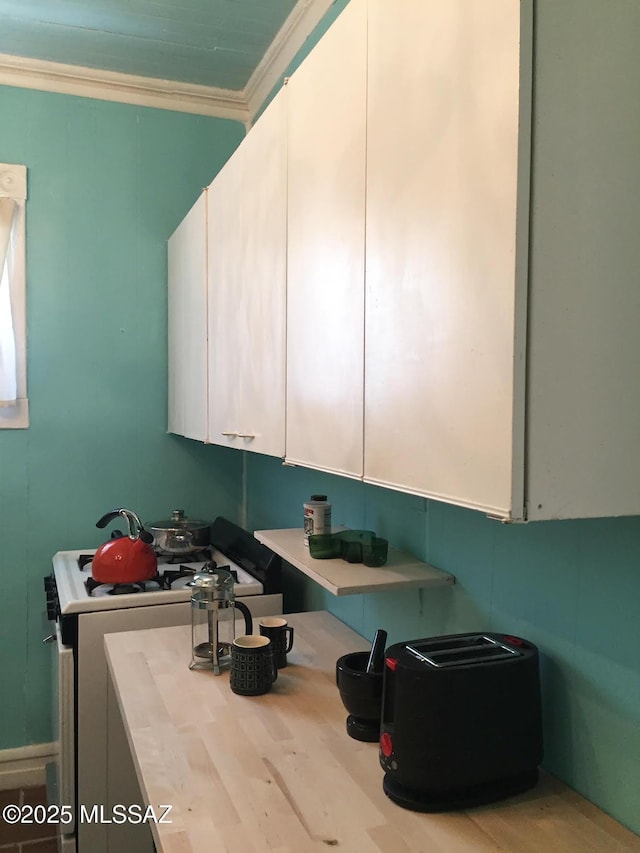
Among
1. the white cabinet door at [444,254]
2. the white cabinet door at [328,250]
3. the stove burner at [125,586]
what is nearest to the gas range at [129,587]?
the stove burner at [125,586]

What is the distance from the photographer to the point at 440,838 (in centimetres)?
102

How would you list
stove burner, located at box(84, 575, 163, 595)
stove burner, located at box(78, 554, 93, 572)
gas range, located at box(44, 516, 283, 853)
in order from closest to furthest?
1. gas range, located at box(44, 516, 283, 853)
2. stove burner, located at box(84, 575, 163, 595)
3. stove burner, located at box(78, 554, 93, 572)

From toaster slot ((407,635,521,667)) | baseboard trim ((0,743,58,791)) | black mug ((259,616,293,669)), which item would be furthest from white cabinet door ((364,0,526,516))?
baseboard trim ((0,743,58,791))

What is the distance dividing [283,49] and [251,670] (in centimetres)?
218

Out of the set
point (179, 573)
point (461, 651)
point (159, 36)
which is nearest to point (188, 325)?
point (179, 573)

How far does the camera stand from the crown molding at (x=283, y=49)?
7.48 ft

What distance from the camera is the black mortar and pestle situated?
133 cm

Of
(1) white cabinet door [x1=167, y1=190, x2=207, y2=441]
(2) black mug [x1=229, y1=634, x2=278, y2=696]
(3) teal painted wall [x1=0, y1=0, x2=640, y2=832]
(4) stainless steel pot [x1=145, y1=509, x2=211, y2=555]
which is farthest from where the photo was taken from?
(3) teal painted wall [x1=0, y1=0, x2=640, y2=832]

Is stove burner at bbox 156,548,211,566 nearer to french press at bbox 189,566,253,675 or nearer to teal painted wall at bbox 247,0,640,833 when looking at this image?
french press at bbox 189,566,253,675

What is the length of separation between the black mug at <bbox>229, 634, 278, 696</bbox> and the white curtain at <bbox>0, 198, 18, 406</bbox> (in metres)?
1.67

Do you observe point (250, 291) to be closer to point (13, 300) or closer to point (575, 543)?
point (575, 543)

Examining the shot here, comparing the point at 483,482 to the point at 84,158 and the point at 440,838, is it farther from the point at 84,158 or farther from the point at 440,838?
the point at 84,158

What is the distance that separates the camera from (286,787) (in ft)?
3.87

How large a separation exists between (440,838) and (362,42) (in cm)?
128
